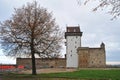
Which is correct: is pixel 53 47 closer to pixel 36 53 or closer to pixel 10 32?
Answer: pixel 36 53

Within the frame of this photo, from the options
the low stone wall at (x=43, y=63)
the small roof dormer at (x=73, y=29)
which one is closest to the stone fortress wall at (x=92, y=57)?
the low stone wall at (x=43, y=63)

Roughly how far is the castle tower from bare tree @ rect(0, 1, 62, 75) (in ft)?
163

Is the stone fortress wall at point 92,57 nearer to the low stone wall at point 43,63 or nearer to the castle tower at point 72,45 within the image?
the castle tower at point 72,45

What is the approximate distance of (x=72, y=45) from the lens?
9619 cm

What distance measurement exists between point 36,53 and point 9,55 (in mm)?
4062

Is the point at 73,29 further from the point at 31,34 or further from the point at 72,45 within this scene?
the point at 31,34

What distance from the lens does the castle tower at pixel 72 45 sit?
9368cm

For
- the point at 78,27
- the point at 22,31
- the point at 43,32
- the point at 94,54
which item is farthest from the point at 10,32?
the point at 78,27

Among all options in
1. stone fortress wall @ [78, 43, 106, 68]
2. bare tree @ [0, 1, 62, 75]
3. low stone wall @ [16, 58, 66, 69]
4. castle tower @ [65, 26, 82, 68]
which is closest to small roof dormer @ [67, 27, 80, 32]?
castle tower @ [65, 26, 82, 68]

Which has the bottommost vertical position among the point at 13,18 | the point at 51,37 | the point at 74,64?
the point at 74,64

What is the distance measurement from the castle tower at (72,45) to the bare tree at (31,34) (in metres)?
49.7


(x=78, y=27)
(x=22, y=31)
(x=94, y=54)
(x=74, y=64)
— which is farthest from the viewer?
(x=78, y=27)

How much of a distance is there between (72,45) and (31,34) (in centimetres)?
5498

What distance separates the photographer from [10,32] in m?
41.9
